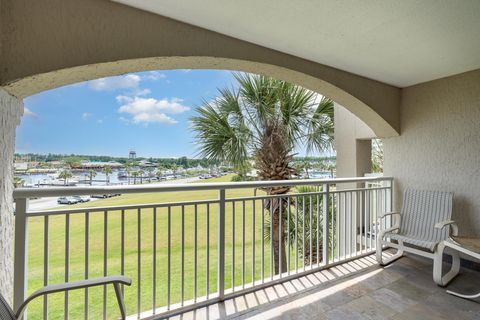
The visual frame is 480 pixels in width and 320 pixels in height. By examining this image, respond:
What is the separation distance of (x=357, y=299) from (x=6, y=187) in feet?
9.48

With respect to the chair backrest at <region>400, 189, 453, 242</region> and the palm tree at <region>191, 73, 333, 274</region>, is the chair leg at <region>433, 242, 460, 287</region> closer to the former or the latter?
the chair backrest at <region>400, 189, 453, 242</region>

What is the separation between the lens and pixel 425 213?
3.26 m

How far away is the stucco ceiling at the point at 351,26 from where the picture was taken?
1796mm

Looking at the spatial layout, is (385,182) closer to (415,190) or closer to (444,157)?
(415,190)

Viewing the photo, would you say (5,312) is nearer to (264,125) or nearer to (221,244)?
(221,244)

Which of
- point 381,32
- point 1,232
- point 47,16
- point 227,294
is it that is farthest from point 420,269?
point 47,16

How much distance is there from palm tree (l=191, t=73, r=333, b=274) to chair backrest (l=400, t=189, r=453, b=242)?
6.15 ft

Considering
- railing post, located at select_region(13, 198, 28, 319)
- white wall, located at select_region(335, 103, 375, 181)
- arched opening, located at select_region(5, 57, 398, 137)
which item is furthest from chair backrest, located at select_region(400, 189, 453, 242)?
railing post, located at select_region(13, 198, 28, 319)

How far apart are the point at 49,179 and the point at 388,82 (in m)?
4.55

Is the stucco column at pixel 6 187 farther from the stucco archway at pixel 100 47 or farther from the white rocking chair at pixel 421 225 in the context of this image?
the white rocking chair at pixel 421 225

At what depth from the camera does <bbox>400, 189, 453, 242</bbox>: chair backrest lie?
3.09 m

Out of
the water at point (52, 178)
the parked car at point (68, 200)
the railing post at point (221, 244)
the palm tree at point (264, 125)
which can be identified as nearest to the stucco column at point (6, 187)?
the parked car at point (68, 200)

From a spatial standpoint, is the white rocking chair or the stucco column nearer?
the stucco column

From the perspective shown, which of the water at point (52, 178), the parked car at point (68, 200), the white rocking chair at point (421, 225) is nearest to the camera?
the parked car at point (68, 200)
